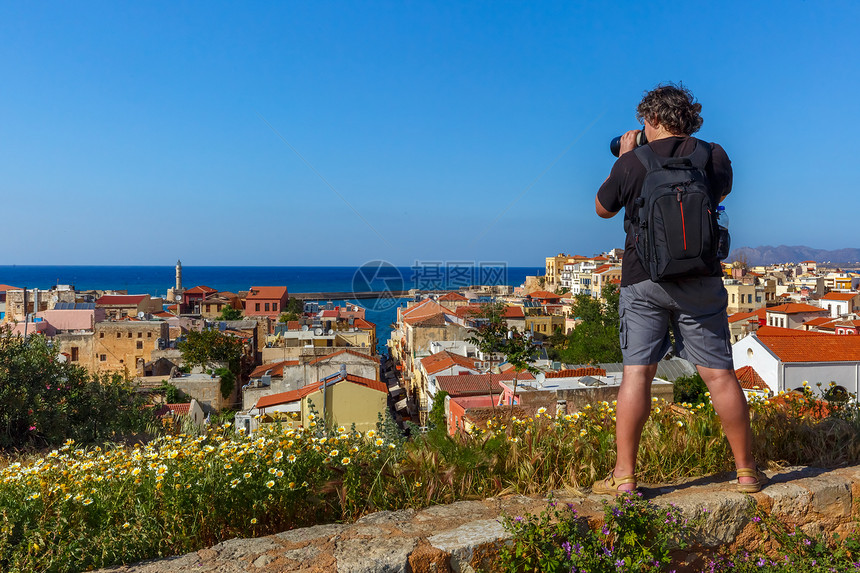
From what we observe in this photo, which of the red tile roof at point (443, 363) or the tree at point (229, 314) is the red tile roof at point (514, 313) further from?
the tree at point (229, 314)

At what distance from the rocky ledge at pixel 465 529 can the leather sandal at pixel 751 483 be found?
35 mm

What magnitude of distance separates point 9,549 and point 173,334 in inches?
1431

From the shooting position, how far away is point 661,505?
8.34 ft

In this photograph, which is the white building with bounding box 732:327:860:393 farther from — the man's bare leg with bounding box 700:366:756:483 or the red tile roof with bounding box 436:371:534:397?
the man's bare leg with bounding box 700:366:756:483

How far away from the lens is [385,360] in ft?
159

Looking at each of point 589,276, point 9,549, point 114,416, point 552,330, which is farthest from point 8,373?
point 589,276

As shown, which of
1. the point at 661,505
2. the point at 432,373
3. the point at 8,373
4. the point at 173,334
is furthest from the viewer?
the point at 173,334

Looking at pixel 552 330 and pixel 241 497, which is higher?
pixel 241 497

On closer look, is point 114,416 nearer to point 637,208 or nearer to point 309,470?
point 309,470

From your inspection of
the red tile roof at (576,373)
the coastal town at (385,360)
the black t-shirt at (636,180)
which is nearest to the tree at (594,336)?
the coastal town at (385,360)

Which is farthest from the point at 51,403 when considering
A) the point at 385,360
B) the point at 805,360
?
the point at 385,360

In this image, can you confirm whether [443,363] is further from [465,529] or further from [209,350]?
[465,529]

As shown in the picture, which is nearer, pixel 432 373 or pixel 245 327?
pixel 432 373

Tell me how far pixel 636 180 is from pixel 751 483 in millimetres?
1460
